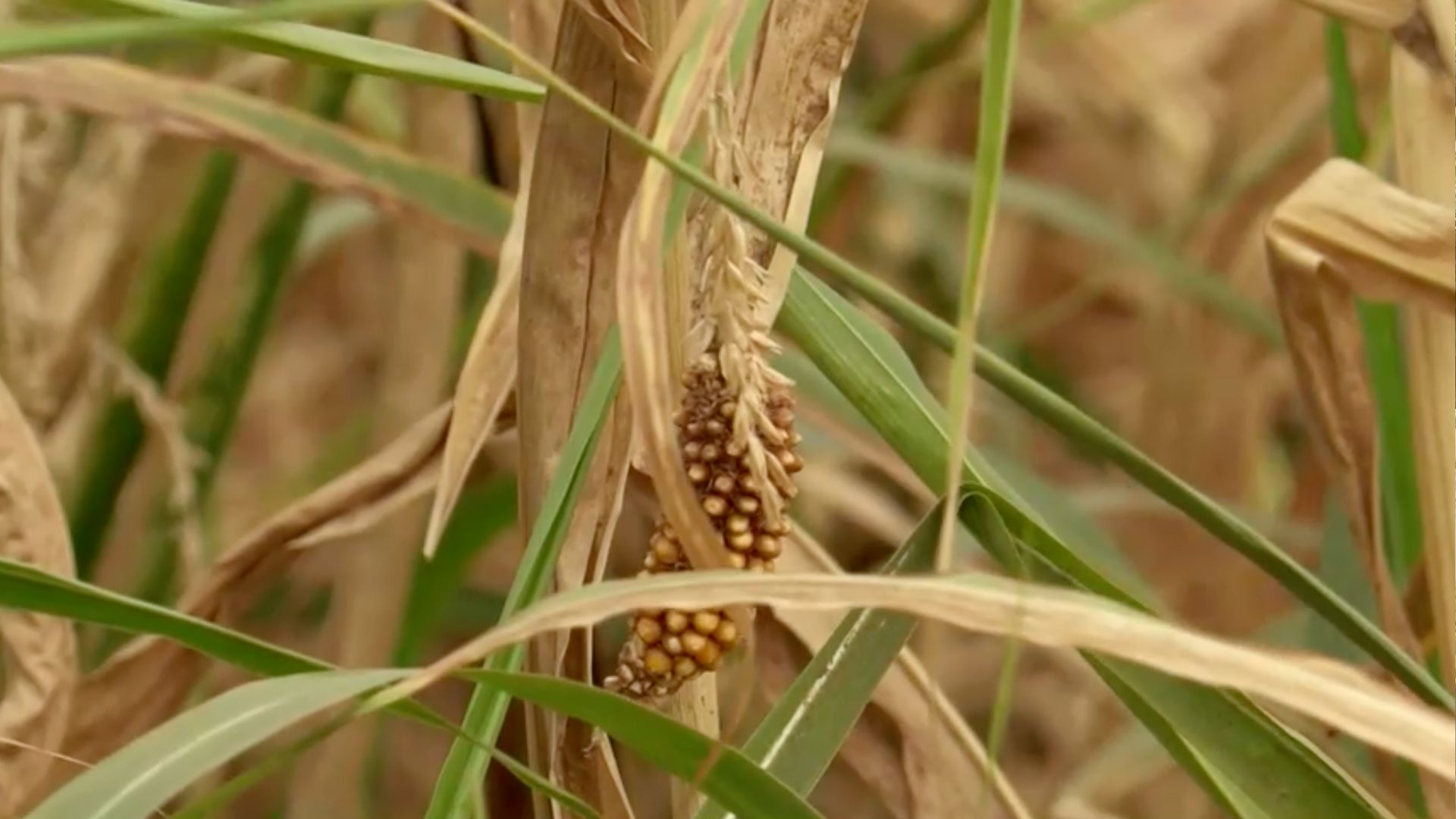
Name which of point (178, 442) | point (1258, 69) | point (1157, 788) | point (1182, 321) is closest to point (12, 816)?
point (178, 442)

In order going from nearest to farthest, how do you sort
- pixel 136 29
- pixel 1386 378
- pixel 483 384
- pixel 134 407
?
pixel 136 29
pixel 483 384
pixel 1386 378
pixel 134 407

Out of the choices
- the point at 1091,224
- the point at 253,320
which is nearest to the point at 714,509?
the point at 253,320

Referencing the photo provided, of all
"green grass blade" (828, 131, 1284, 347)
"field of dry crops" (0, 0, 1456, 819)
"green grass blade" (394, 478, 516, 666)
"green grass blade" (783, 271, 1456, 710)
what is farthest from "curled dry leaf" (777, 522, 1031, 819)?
"green grass blade" (828, 131, 1284, 347)

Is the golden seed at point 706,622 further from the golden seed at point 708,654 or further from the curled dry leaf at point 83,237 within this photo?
the curled dry leaf at point 83,237

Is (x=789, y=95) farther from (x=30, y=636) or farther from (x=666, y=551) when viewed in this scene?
(x=30, y=636)

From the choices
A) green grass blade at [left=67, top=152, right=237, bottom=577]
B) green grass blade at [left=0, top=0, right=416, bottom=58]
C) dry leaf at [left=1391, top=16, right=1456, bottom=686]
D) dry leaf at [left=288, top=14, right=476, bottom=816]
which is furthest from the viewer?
dry leaf at [left=288, top=14, right=476, bottom=816]

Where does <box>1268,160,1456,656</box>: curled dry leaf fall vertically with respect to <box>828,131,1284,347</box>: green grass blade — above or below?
above

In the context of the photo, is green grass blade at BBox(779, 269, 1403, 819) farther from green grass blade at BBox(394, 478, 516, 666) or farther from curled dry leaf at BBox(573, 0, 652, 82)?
green grass blade at BBox(394, 478, 516, 666)
